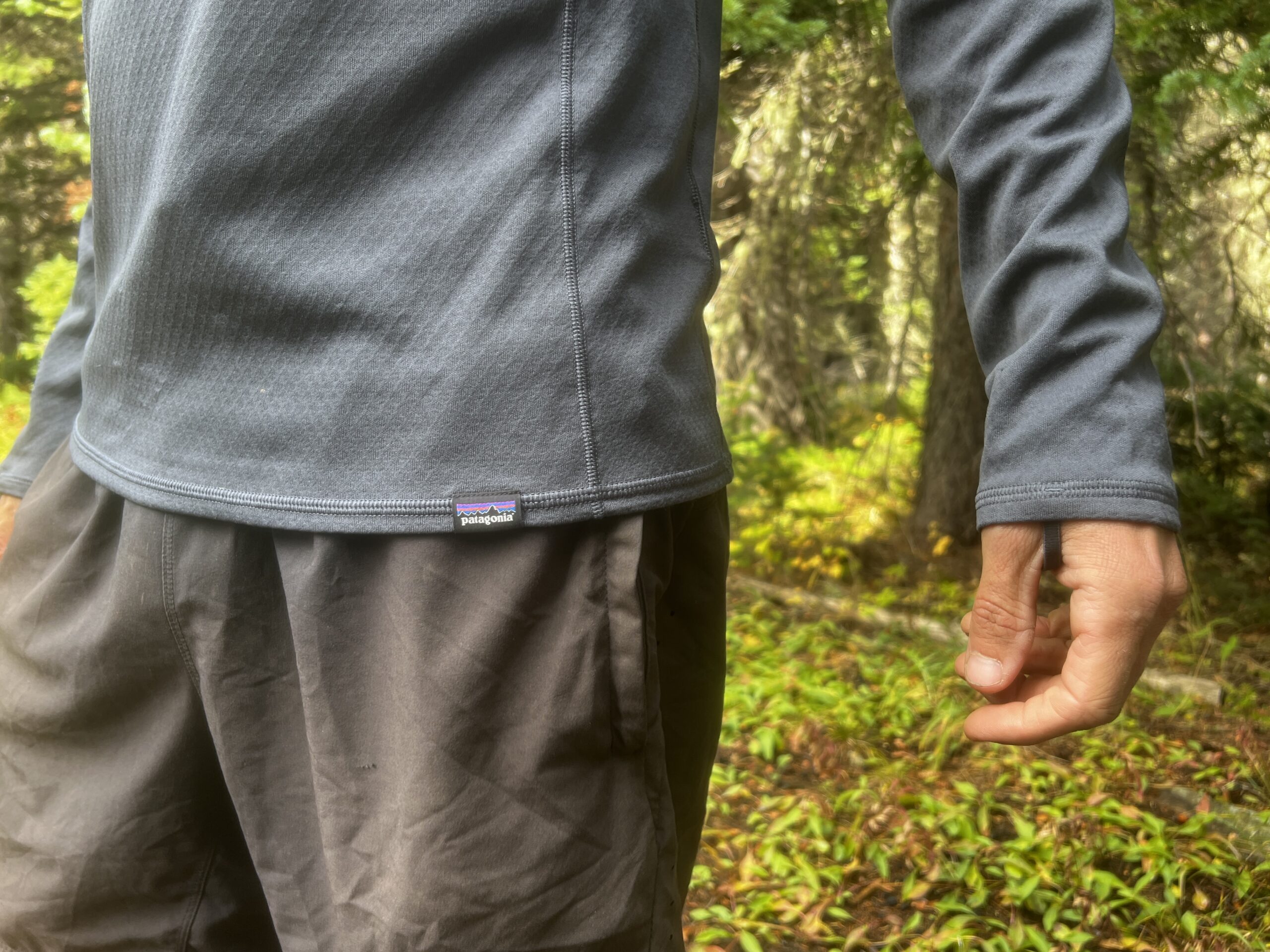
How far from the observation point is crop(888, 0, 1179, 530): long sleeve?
0.87m

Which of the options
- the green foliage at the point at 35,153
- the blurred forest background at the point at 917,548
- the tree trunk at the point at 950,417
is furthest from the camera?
the green foliage at the point at 35,153

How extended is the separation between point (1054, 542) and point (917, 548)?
5.09 meters

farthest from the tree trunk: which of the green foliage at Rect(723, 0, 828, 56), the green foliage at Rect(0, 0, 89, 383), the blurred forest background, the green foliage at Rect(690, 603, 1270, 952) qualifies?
the green foliage at Rect(0, 0, 89, 383)

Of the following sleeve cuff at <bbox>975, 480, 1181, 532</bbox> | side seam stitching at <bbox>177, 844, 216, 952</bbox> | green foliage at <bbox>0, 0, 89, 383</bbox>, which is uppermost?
green foliage at <bbox>0, 0, 89, 383</bbox>

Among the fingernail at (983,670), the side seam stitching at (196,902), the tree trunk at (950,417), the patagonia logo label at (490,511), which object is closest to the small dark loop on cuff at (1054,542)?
the fingernail at (983,670)

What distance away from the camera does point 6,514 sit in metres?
1.35

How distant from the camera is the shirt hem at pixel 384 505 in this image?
868 mm

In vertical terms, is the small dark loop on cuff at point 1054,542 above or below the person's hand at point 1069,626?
above

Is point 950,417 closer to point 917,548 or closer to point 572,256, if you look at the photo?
point 917,548

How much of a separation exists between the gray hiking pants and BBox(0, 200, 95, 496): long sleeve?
9.1 inches

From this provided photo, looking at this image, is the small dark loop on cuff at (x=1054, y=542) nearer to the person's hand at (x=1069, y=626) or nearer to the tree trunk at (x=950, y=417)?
the person's hand at (x=1069, y=626)

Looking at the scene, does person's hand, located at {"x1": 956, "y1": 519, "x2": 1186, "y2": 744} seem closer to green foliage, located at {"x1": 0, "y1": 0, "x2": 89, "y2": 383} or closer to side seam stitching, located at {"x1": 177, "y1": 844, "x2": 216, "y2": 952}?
side seam stitching, located at {"x1": 177, "y1": 844, "x2": 216, "y2": 952}

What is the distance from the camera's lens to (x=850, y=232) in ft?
18.1

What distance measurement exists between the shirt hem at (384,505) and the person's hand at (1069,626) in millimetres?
316
